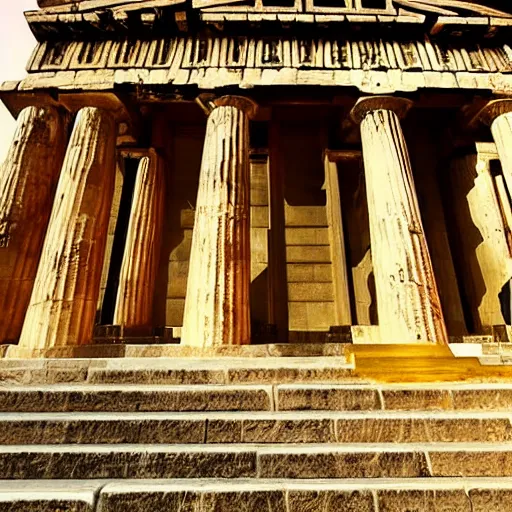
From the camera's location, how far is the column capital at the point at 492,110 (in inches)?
322

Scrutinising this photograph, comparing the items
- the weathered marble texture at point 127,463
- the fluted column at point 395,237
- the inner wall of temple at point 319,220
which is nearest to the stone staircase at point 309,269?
the inner wall of temple at point 319,220

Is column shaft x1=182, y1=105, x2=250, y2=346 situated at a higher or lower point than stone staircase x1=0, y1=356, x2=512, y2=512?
higher

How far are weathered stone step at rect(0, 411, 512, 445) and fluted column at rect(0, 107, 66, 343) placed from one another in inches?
164

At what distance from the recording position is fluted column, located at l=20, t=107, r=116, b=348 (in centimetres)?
616

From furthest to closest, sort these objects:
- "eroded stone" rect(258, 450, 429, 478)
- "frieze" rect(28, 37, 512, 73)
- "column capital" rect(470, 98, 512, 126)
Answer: "frieze" rect(28, 37, 512, 73) → "column capital" rect(470, 98, 512, 126) → "eroded stone" rect(258, 450, 429, 478)

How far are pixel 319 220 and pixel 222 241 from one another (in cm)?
473

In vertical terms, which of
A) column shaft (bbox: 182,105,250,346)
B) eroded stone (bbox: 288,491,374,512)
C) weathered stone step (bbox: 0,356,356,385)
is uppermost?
column shaft (bbox: 182,105,250,346)

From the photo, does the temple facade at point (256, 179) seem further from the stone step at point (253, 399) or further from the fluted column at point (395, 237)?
the stone step at point (253, 399)

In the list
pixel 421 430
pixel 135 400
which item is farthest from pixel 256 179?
pixel 421 430

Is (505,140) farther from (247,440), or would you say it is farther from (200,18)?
(247,440)

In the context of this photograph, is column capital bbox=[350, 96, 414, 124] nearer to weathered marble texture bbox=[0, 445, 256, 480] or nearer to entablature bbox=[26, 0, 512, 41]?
entablature bbox=[26, 0, 512, 41]

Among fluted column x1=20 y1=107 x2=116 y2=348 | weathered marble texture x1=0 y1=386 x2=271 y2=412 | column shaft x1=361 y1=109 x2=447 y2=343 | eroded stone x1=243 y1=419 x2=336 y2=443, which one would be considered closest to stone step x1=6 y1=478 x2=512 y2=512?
eroded stone x1=243 y1=419 x2=336 y2=443

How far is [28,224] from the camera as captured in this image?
7.21m

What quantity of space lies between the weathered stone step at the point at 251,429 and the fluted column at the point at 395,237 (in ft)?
8.49
